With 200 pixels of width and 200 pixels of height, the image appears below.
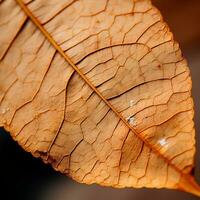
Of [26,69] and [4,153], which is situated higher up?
[26,69]

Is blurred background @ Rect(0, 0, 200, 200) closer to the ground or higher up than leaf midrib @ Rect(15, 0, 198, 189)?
closer to the ground

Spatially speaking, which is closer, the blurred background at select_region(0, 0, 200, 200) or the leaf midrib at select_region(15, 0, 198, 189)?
the leaf midrib at select_region(15, 0, 198, 189)

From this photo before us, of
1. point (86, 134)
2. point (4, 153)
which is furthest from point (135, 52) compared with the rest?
point (4, 153)

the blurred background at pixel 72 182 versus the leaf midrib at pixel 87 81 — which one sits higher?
the leaf midrib at pixel 87 81

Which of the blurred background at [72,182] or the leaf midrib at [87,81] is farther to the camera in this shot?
the blurred background at [72,182]

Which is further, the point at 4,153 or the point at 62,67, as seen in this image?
the point at 4,153

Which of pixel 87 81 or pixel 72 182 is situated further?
pixel 72 182

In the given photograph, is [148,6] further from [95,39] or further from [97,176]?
[97,176]

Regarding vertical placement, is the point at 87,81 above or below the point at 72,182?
above
